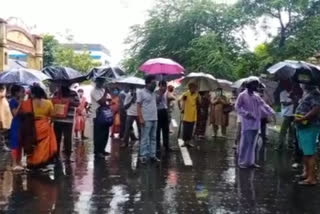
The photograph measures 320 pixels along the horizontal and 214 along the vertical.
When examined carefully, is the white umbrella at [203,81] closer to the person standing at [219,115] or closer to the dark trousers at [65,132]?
the person standing at [219,115]

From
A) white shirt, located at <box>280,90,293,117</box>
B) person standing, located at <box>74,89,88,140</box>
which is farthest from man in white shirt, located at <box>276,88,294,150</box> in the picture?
person standing, located at <box>74,89,88,140</box>

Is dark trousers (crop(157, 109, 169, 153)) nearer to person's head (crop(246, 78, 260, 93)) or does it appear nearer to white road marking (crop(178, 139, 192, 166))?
white road marking (crop(178, 139, 192, 166))

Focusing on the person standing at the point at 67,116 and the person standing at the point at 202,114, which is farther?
the person standing at the point at 202,114

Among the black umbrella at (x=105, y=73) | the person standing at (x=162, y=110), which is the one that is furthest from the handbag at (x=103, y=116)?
the person standing at (x=162, y=110)

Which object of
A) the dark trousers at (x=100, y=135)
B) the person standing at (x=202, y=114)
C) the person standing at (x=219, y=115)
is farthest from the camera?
the person standing at (x=219, y=115)

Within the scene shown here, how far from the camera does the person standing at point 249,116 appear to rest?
33.2 ft

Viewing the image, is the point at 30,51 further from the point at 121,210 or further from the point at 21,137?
the point at 121,210

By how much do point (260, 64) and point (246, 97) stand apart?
62.4 feet

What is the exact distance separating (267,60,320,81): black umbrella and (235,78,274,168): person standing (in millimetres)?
485

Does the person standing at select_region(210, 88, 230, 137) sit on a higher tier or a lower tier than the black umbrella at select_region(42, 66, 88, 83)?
lower

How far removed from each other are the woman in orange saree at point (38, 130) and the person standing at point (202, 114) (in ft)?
22.6

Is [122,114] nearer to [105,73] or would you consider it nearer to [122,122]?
[122,122]

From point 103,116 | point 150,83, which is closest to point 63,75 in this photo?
point 103,116

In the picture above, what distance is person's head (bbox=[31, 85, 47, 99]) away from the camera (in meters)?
9.35
